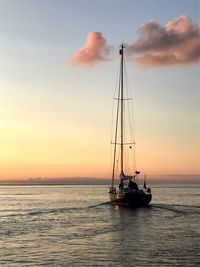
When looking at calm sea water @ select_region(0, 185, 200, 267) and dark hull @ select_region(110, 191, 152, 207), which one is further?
dark hull @ select_region(110, 191, 152, 207)

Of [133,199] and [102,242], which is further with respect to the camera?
[133,199]

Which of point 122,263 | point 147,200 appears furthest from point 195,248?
point 147,200

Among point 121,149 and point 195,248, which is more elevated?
point 121,149

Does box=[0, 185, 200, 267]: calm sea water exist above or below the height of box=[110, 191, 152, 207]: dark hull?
below

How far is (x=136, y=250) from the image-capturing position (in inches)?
1358

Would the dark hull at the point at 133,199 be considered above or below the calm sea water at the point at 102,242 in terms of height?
above

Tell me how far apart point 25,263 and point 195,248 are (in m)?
12.6

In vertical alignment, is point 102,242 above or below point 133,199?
below

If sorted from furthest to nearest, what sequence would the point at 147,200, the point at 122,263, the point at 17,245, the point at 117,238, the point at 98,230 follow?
the point at 147,200 < the point at 98,230 < the point at 117,238 < the point at 17,245 < the point at 122,263

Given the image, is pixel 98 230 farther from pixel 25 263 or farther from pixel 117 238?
pixel 25 263

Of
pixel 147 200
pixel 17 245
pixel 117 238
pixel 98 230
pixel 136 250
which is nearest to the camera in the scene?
pixel 136 250

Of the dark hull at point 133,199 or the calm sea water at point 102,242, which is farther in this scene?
the dark hull at point 133,199

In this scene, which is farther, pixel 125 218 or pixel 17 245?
pixel 125 218

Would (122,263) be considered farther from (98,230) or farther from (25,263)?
(98,230)
